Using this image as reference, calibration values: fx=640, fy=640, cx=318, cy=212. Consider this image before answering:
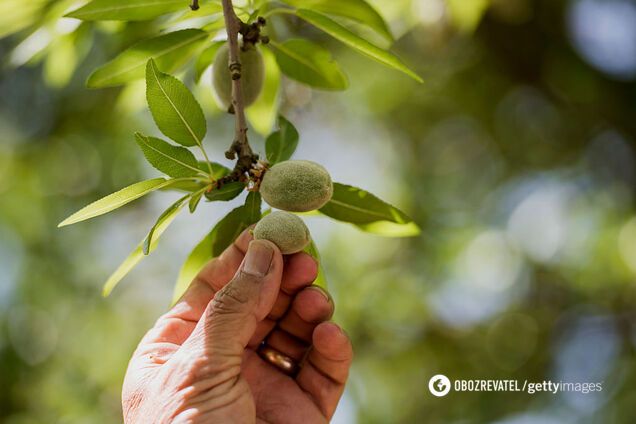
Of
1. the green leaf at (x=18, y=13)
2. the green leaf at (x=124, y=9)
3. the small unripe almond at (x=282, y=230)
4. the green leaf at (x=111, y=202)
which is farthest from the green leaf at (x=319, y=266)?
the green leaf at (x=18, y=13)

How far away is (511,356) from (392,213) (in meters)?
2.50

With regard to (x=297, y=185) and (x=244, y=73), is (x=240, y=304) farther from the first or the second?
(x=244, y=73)

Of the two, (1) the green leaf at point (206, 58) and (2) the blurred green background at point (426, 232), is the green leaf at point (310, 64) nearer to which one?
(1) the green leaf at point (206, 58)

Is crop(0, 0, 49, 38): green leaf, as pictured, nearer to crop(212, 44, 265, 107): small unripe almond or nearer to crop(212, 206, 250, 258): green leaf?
crop(212, 44, 265, 107): small unripe almond

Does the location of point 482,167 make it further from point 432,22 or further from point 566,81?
point 432,22

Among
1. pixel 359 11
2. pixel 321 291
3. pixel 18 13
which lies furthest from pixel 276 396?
pixel 18 13

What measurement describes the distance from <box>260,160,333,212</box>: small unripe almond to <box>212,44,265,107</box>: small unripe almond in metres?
0.28

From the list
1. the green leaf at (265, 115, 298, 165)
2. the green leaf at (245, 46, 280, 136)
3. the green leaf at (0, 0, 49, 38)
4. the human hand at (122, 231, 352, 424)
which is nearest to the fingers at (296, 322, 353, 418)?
the human hand at (122, 231, 352, 424)

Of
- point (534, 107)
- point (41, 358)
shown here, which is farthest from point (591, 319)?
point (41, 358)

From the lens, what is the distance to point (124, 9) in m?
1.24

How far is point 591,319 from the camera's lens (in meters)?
3.32

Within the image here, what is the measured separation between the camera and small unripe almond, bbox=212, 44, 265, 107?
1.31 m

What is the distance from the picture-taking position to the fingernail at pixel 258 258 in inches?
43.0

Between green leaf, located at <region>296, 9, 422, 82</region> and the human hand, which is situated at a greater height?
green leaf, located at <region>296, 9, 422, 82</region>
